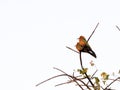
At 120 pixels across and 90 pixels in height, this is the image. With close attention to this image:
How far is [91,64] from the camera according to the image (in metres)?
3.40

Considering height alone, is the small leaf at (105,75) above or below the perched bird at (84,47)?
below

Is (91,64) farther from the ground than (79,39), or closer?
closer

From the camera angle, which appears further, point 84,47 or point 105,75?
point 105,75

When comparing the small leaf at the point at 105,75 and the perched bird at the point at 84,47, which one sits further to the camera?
the small leaf at the point at 105,75

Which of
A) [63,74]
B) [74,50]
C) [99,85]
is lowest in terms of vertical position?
[99,85]

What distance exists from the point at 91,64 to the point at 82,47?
1.07 m

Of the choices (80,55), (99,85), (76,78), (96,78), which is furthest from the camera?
Answer: (96,78)

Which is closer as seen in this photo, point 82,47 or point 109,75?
point 82,47

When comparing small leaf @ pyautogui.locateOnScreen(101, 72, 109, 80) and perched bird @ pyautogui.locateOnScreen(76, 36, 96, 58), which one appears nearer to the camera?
perched bird @ pyautogui.locateOnScreen(76, 36, 96, 58)

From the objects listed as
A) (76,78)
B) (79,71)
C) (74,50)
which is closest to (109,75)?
(79,71)

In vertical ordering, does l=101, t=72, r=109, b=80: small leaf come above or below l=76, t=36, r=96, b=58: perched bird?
below

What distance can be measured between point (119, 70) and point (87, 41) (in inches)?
46.8

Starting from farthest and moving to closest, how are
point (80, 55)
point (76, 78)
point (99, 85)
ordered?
point (99, 85) < point (76, 78) < point (80, 55)

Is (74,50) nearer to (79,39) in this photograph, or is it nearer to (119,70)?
(79,39)
